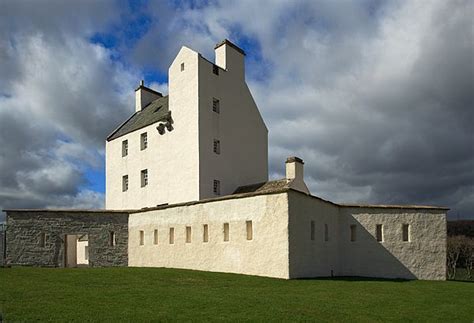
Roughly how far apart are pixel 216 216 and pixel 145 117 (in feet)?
55.8

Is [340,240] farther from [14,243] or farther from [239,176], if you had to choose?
[14,243]

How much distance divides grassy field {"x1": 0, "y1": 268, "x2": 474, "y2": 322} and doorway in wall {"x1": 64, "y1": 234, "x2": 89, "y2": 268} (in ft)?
28.9

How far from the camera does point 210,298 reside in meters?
16.3

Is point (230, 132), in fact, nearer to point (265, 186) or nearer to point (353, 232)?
point (265, 186)

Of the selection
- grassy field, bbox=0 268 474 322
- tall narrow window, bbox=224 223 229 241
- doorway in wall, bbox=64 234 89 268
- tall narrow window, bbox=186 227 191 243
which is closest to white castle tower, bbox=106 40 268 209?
tall narrow window, bbox=186 227 191 243

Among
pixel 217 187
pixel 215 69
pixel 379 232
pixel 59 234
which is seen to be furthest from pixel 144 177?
pixel 379 232

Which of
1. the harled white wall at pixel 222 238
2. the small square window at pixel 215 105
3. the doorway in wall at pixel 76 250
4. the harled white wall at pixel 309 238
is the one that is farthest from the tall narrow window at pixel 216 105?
the doorway in wall at pixel 76 250

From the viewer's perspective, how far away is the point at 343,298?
1783cm

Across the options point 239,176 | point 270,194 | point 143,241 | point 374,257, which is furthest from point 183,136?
point 374,257

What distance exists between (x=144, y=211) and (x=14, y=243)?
814 cm

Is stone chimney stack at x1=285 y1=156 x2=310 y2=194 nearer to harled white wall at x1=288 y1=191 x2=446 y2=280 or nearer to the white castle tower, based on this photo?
harled white wall at x1=288 y1=191 x2=446 y2=280

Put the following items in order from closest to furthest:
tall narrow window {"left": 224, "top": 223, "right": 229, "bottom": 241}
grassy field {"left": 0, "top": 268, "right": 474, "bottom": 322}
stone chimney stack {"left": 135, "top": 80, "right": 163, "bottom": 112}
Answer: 1. grassy field {"left": 0, "top": 268, "right": 474, "bottom": 322}
2. tall narrow window {"left": 224, "top": 223, "right": 229, "bottom": 241}
3. stone chimney stack {"left": 135, "top": 80, "right": 163, "bottom": 112}

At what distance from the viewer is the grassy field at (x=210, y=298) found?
13.6m

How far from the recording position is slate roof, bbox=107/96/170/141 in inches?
1495
